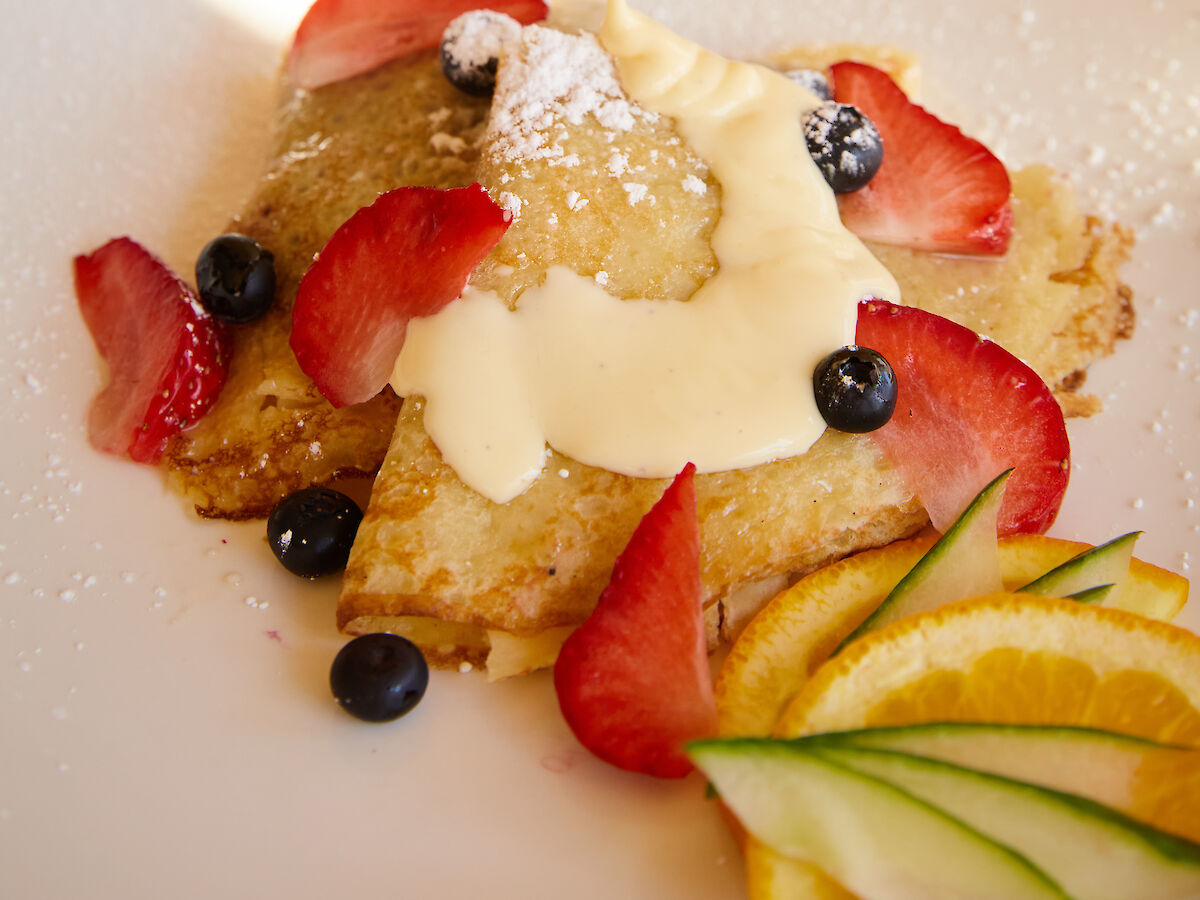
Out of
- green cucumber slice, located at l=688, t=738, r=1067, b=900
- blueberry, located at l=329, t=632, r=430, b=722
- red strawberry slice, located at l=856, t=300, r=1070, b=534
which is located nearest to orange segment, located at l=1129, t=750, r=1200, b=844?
green cucumber slice, located at l=688, t=738, r=1067, b=900

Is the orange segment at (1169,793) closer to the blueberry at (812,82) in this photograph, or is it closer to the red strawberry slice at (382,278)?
the red strawberry slice at (382,278)

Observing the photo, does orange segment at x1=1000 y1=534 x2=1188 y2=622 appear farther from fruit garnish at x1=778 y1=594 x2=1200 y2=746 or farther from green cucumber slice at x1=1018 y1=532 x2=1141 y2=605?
fruit garnish at x1=778 y1=594 x2=1200 y2=746

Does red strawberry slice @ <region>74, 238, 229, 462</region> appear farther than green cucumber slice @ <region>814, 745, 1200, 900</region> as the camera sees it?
Yes

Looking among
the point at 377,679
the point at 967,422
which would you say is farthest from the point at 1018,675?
the point at 377,679

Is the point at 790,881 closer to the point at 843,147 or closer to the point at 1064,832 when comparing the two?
the point at 1064,832

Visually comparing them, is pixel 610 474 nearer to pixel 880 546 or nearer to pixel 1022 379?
pixel 880 546

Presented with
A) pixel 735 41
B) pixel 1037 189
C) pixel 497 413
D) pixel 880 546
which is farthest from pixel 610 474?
pixel 735 41

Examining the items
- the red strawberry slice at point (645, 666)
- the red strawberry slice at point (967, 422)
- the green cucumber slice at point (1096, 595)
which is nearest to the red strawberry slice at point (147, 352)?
the red strawberry slice at point (645, 666)
